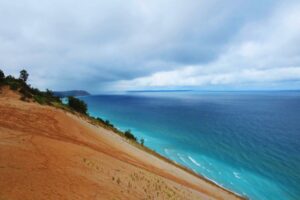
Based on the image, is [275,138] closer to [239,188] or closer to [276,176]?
[276,176]

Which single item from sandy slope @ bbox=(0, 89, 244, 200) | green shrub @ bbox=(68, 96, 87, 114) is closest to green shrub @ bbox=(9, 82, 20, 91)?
green shrub @ bbox=(68, 96, 87, 114)

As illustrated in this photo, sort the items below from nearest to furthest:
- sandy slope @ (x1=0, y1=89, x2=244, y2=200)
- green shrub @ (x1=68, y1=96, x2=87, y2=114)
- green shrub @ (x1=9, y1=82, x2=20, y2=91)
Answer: sandy slope @ (x1=0, y1=89, x2=244, y2=200), green shrub @ (x1=9, y1=82, x2=20, y2=91), green shrub @ (x1=68, y1=96, x2=87, y2=114)

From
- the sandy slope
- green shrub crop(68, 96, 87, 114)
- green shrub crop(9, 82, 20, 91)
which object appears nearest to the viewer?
the sandy slope

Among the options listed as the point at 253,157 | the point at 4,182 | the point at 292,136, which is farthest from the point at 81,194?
the point at 292,136

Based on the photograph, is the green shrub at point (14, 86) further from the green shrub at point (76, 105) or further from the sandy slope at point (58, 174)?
the sandy slope at point (58, 174)

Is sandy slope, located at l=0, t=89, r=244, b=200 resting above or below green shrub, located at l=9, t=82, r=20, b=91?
below

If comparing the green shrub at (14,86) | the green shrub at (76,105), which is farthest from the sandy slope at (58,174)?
the green shrub at (76,105)

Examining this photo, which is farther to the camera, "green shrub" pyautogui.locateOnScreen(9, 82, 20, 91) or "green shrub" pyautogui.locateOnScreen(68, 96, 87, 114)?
"green shrub" pyautogui.locateOnScreen(68, 96, 87, 114)

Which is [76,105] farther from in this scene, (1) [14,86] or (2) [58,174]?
(2) [58,174]

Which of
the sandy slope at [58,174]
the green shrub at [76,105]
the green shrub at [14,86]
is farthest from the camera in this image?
the green shrub at [76,105]

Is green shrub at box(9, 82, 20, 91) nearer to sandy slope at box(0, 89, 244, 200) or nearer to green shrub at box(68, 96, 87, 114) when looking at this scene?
green shrub at box(68, 96, 87, 114)

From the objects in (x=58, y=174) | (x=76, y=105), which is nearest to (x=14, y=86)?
(x=76, y=105)
